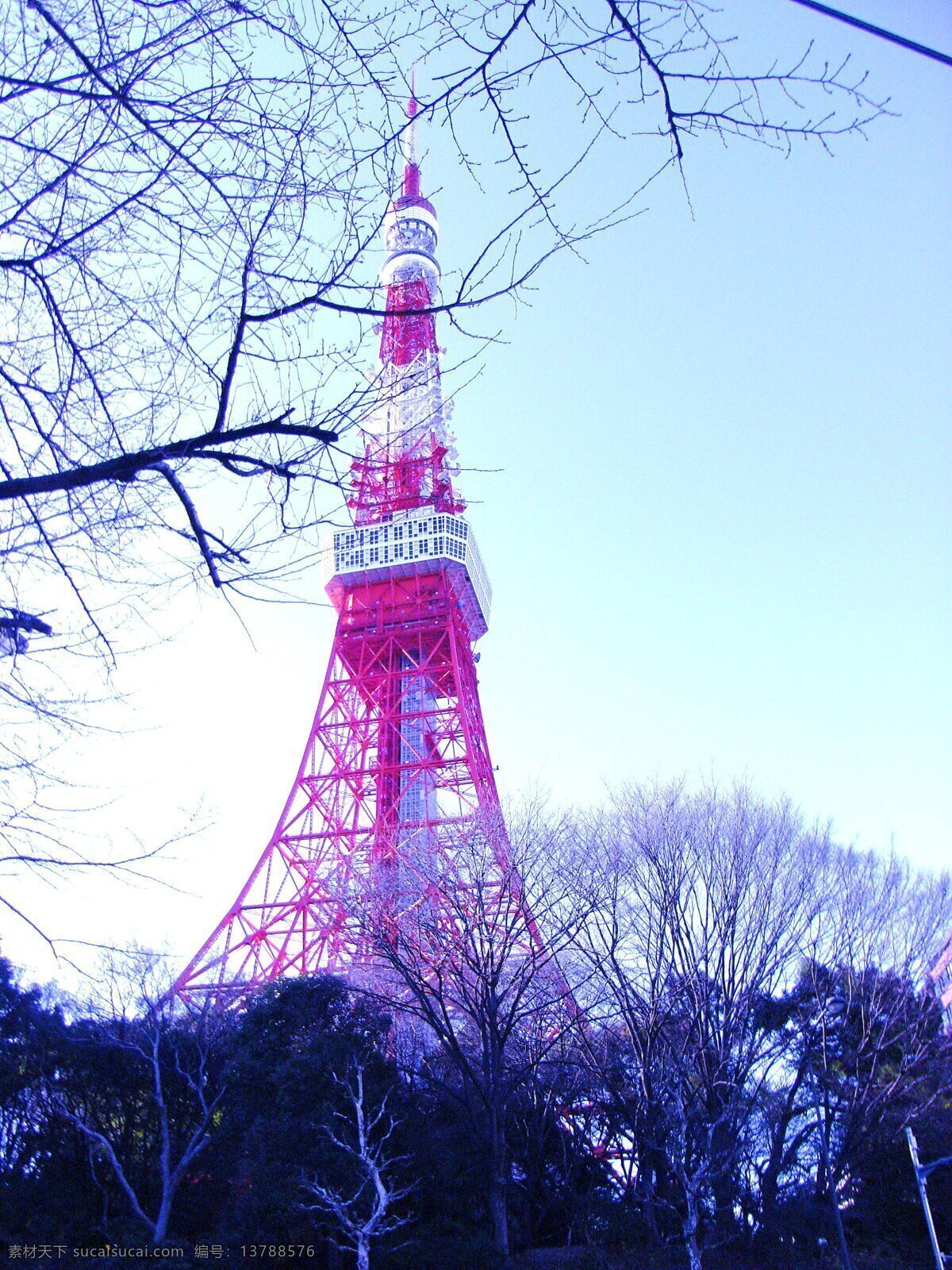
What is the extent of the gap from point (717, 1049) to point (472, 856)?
3.98 meters

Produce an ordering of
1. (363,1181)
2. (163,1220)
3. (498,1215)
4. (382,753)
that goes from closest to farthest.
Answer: (498,1215) → (363,1181) → (163,1220) → (382,753)

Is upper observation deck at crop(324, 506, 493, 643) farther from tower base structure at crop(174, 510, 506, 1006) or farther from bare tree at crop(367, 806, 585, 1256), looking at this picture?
bare tree at crop(367, 806, 585, 1256)

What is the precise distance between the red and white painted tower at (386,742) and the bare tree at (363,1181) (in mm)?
2216

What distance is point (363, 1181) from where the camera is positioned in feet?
37.0

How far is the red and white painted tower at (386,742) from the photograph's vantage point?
54.4 ft

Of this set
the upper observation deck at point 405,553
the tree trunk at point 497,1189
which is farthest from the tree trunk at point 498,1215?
the upper observation deck at point 405,553

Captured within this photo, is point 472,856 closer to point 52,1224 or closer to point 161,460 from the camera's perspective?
point 52,1224

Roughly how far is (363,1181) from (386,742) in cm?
1498

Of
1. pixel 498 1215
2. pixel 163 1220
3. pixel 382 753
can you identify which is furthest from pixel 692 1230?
pixel 382 753

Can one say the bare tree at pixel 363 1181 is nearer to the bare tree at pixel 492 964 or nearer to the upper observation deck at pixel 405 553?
the bare tree at pixel 492 964

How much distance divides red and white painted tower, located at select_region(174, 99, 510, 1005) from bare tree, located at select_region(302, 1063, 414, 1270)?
7.27 feet

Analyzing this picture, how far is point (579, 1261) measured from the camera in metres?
11.1

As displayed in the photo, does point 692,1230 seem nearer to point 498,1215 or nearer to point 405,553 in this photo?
point 498,1215

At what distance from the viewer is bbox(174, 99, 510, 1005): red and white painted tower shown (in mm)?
16578
